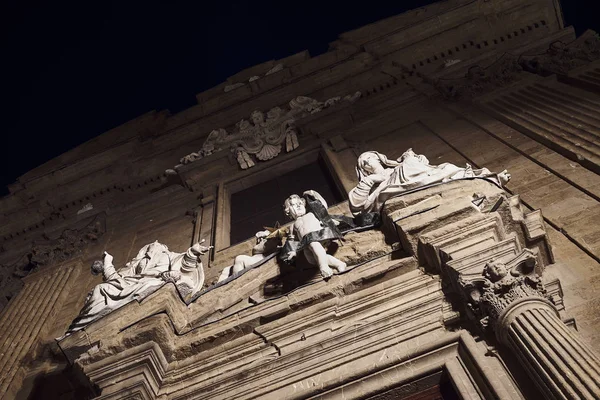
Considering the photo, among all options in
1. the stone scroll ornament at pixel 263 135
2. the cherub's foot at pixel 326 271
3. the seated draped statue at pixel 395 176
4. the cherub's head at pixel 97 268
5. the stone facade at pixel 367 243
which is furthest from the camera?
the stone scroll ornament at pixel 263 135

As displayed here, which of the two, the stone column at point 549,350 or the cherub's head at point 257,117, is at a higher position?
the cherub's head at point 257,117

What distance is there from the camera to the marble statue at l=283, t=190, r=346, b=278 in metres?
A: 5.75

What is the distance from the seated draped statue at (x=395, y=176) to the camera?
19.9 feet

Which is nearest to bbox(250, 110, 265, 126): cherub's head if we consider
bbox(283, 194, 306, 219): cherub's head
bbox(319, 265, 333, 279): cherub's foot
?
bbox(283, 194, 306, 219): cherub's head

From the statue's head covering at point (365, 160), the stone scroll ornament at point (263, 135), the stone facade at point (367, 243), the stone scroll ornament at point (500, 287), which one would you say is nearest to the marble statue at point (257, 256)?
the stone facade at point (367, 243)

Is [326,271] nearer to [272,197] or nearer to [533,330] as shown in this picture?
[533,330]

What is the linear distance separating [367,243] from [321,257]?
2.02ft

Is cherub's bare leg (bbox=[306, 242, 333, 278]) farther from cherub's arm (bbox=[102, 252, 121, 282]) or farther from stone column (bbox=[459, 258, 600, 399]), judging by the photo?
cherub's arm (bbox=[102, 252, 121, 282])

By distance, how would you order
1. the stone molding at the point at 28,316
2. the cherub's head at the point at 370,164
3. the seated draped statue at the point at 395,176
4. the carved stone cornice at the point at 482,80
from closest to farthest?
1. the seated draped statue at the point at 395,176
2. the cherub's head at the point at 370,164
3. the stone molding at the point at 28,316
4. the carved stone cornice at the point at 482,80

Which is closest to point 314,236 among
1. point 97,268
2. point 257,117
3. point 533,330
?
point 533,330

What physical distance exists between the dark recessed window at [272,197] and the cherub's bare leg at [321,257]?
3139 mm

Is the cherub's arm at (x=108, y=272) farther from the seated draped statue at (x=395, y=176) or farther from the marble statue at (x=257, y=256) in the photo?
the seated draped statue at (x=395, y=176)

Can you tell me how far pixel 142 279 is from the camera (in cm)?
685

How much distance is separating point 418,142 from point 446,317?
4.99m
